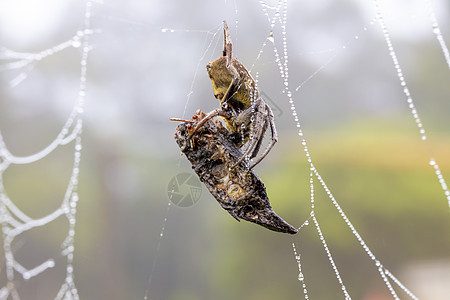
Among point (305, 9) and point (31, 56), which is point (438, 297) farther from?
point (31, 56)

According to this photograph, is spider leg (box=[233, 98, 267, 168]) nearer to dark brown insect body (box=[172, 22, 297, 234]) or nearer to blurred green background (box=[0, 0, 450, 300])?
dark brown insect body (box=[172, 22, 297, 234])

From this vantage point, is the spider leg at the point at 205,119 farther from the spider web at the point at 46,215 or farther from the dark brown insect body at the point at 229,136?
the spider web at the point at 46,215

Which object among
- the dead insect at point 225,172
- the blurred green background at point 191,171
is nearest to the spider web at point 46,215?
the blurred green background at point 191,171

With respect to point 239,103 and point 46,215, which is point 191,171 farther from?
point 239,103

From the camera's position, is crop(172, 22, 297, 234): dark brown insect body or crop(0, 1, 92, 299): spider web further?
crop(0, 1, 92, 299): spider web

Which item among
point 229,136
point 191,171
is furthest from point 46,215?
point 229,136

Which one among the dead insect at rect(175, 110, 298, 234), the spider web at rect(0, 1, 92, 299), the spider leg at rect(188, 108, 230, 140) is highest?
the spider leg at rect(188, 108, 230, 140)

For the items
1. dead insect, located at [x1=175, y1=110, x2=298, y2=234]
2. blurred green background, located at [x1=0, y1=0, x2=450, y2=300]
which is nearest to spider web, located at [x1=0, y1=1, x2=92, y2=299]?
blurred green background, located at [x1=0, y1=0, x2=450, y2=300]
